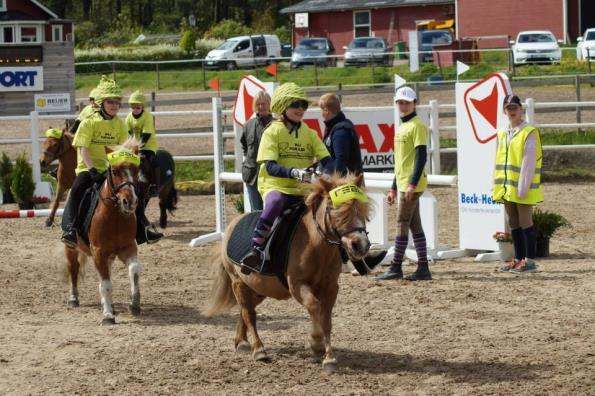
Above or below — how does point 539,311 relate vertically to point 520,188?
below

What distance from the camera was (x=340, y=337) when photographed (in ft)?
28.3

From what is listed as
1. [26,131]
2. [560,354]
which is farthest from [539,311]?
[26,131]

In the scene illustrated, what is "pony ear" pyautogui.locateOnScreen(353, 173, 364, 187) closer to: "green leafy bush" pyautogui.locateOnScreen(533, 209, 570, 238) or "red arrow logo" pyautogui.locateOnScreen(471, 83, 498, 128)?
"red arrow logo" pyautogui.locateOnScreen(471, 83, 498, 128)

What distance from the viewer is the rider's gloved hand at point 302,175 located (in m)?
7.50

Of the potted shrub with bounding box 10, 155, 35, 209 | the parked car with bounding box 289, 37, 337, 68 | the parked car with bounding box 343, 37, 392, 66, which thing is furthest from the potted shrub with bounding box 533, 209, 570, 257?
the parked car with bounding box 289, 37, 337, 68

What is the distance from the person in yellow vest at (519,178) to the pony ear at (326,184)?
415cm

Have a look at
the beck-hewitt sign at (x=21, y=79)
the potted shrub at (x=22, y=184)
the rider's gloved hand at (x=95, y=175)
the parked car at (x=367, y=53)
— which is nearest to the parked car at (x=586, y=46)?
the parked car at (x=367, y=53)

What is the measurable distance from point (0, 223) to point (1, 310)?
20.8 feet

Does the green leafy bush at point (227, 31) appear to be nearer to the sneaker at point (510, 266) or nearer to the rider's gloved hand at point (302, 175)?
the sneaker at point (510, 266)

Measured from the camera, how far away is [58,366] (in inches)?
309

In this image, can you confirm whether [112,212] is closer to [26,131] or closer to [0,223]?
[0,223]

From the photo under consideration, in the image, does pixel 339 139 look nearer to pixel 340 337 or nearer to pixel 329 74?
pixel 340 337

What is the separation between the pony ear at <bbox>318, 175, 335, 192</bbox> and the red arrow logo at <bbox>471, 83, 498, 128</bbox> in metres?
4.98

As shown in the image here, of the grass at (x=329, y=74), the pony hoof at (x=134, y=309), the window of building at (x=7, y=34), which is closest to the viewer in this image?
the pony hoof at (x=134, y=309)
